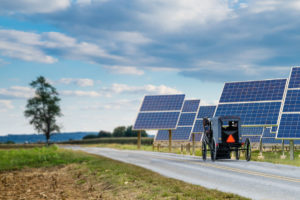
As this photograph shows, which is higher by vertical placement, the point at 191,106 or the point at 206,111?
the point at 191,106

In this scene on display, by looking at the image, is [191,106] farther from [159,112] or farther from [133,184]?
[133,184]

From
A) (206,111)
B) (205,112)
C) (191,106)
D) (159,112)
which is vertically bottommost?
(159,112)

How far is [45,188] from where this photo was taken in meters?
19.5

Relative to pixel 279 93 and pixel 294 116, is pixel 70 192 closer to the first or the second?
pixel 294 116

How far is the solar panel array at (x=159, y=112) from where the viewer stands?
1909 inches

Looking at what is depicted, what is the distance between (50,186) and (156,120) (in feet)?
97.7

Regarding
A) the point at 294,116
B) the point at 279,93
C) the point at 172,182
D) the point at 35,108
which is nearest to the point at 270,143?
the point at 279,93

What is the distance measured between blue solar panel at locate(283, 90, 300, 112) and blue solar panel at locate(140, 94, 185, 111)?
18351mm

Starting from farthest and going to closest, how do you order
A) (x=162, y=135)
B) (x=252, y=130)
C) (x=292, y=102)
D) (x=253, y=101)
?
(x=162, y=135)
(x=252, y=130)
(x=253, y=101)
(x=292, y=102)

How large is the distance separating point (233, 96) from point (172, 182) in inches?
964

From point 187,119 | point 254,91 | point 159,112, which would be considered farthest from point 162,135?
point 254,91

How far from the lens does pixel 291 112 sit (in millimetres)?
31938

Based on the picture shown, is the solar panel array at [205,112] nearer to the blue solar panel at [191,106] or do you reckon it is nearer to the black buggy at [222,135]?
the blue solar panel at [191,106]

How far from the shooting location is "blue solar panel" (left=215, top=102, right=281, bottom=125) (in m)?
35.8
